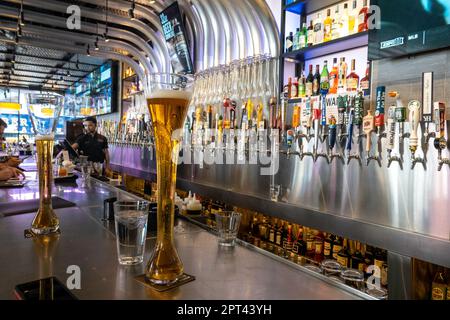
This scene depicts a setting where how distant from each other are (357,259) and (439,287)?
0.51 metres

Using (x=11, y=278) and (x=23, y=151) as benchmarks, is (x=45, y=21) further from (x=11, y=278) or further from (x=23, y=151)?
(x=23, y=151)

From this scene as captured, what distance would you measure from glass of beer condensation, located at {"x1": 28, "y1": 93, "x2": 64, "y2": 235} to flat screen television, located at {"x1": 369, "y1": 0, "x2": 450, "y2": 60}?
1.95 meters

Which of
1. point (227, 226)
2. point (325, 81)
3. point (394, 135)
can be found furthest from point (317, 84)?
point (227, 226)

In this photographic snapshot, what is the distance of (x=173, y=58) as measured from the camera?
4629mm

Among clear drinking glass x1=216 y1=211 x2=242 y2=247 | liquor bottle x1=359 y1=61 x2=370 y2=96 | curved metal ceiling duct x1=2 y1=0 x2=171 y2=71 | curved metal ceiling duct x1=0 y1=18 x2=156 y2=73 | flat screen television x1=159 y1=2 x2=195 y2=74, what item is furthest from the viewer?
curved metal ceiling duct x1=0 y1=18 x2=156 y2=73

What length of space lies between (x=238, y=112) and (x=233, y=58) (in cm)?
61

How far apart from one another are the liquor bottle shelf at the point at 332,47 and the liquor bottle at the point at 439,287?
5.17 ft

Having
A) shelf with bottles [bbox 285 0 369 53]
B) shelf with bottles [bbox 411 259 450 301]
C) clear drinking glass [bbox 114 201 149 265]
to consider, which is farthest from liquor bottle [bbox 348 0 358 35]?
clear drinking glass [bbox 114 201 149 265]

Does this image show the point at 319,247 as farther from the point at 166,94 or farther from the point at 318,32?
the point at 166,94

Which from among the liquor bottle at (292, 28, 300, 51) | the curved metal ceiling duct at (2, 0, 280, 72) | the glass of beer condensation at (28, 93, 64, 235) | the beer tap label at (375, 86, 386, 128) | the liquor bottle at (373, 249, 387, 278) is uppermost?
the curved metal ceiling duct at (2, 0, 280, 72)

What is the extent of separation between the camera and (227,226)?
104cm

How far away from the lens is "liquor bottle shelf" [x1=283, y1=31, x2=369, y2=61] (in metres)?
2.48

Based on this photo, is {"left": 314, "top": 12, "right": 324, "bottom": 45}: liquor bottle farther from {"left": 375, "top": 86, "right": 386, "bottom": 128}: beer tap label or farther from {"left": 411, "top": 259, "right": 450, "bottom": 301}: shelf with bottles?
{"left": 411, "top": 259, "right": 450, "bottom": 301}: shelf with bottles

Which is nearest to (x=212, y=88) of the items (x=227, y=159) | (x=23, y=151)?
(x=227, y=159)
